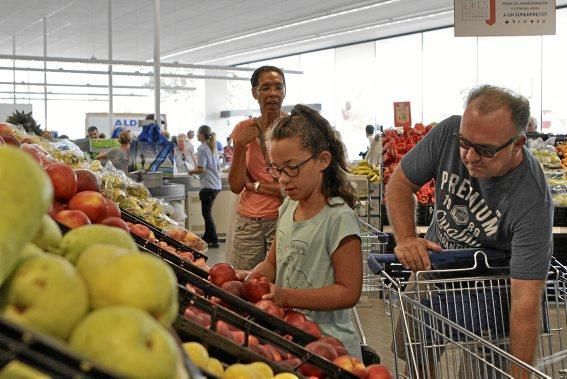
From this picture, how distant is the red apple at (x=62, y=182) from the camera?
2.09 metres

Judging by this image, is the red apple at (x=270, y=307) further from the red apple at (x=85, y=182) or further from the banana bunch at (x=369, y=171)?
the banana bunch at (x=369, y=171)

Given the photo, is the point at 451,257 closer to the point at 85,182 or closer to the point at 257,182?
the point at 85,182

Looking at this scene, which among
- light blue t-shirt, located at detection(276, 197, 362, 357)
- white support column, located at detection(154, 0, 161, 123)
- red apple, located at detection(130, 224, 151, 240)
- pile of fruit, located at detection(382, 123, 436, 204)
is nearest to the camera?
light blue t-shirt, located at detection(276, 197, 362, 357)

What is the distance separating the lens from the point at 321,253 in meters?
2.51

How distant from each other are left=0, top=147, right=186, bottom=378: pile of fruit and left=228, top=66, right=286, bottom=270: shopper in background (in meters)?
3.14

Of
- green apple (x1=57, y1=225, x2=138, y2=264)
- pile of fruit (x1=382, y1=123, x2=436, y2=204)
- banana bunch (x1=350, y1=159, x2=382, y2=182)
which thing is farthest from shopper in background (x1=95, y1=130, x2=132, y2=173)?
green apple (x1=57, y1=225, x2=138, y2=264)

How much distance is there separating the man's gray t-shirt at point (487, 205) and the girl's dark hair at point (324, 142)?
1.15ft

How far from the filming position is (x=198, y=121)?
30.7 meters

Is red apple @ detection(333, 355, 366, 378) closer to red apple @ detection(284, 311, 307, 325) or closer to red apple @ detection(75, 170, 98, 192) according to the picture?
red apple @ detection(284, 311, 307, 325)

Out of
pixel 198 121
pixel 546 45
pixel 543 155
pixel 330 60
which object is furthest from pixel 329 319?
pixel 198 121

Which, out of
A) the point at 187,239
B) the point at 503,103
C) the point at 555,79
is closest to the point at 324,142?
the point at 503,103

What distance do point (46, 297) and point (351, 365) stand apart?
1.02 metres

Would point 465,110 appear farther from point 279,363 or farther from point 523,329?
point 279,363

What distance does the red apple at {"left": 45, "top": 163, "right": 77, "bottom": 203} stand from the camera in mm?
2092
